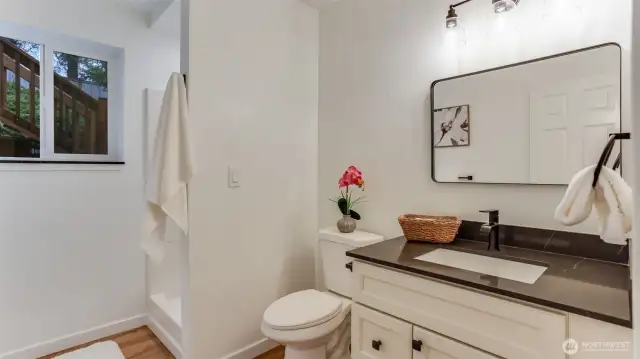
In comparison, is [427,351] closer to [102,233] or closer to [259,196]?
[259,196]

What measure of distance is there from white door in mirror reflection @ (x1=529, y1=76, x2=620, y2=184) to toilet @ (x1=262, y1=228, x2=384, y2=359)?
0.94m

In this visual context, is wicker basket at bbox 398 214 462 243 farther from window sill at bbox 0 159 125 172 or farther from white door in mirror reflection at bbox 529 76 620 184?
window sill at bbox 0 159 125 172

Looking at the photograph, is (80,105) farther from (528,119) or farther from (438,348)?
(528,119)

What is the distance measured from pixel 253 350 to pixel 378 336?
1020mm

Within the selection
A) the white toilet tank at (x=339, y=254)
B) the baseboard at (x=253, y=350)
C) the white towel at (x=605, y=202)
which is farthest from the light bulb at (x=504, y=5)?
the baseboard at (x=253, y=350)

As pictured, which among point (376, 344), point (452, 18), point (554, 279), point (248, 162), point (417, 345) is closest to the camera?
point (554, 279)

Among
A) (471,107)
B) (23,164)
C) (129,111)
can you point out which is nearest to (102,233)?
(23,164)

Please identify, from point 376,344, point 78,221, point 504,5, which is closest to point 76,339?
point 78,221

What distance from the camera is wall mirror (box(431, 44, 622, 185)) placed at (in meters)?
1.26

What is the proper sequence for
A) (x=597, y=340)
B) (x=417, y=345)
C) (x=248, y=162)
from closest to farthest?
(x=597, y=340) < (x=417, y=345) < (x=248, y=162)

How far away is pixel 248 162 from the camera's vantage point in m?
1.98

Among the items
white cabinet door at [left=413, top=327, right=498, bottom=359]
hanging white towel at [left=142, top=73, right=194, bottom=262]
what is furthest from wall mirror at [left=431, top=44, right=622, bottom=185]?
hanging white towel at [left=142, top=73, right=194, bottom=262]

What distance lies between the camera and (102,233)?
222 centimetres

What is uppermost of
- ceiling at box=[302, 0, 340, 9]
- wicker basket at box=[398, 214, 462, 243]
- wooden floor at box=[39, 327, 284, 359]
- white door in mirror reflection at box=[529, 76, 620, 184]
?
ceiling at box=[302, 0, 340, 9]
